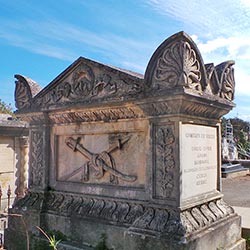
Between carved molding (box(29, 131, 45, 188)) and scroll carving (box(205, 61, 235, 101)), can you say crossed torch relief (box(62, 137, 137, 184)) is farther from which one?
scroll carving (box(205, 61, 235, 101))

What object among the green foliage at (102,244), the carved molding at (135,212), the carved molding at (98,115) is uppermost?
the carved molding at (98,115)

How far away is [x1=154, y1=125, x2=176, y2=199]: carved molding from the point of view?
337 cm

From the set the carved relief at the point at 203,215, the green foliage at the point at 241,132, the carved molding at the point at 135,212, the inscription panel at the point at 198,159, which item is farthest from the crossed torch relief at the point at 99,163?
the green foliage at the point at 241,132

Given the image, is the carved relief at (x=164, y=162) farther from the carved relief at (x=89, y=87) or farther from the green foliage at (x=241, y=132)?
the green foliage at (x=241, y=132)

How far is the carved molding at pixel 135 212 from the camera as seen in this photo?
3265mm

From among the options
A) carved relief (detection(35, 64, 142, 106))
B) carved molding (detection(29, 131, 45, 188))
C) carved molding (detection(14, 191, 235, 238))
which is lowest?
carved molding (detection(14, 191, 235, 238))

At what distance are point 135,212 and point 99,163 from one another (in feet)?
2.79

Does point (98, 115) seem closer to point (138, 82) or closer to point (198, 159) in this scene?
point (138, 82)

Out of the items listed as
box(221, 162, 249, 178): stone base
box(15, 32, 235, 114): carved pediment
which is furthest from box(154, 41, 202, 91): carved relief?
box(221, 162, 249, 178): stone base

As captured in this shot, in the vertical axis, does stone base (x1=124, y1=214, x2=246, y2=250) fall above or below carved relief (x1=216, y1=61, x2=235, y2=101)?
below

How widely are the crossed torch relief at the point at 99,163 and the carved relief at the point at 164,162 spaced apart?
430 millimetres

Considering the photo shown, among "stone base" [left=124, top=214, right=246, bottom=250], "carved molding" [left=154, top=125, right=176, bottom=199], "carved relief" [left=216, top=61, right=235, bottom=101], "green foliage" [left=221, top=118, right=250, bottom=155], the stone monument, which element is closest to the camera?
"stone base" [left=124, top=214, right=246, bottom=250]

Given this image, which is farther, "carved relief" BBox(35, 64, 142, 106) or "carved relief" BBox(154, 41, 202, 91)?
"carved relief" BBox(35, 64, 142, 106)

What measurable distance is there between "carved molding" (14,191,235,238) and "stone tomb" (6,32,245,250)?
0.01 meters
